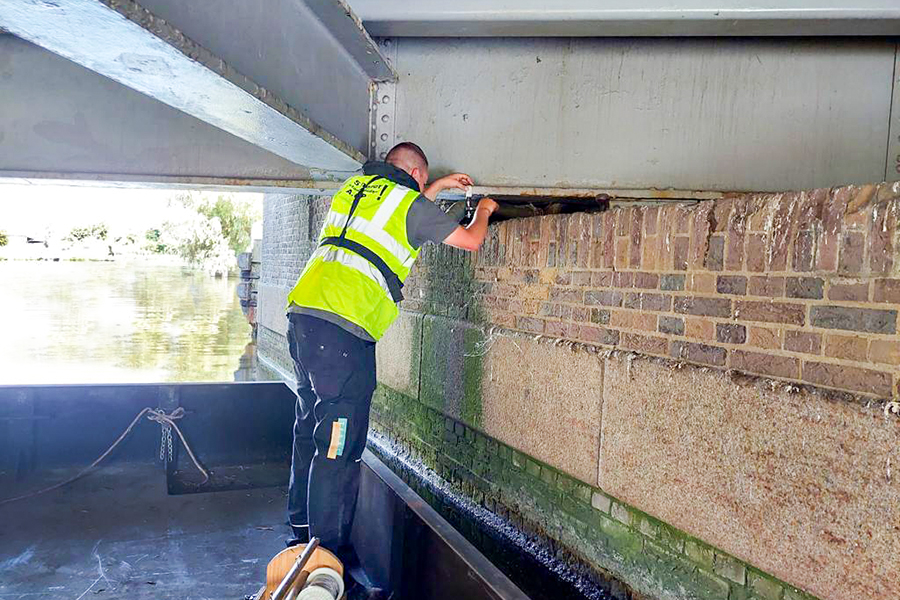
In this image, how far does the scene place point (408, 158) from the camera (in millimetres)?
3721

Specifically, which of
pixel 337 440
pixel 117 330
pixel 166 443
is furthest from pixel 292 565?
pixel 117 330

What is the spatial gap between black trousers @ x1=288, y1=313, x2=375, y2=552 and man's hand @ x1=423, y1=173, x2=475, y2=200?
1083mm

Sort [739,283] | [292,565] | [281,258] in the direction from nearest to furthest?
1. [739,283]
2. [292,565]
3. [281,258]

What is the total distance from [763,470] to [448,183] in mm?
2339

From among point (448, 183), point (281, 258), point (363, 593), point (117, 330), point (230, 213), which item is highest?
point (230, 213)

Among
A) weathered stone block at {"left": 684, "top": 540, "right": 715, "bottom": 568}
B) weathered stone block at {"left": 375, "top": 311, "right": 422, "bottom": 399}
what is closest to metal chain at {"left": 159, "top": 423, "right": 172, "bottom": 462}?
weathered stone block at {"left": 375, "top": 311, "right": 422, "bottom": 399}

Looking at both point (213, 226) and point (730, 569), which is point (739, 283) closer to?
point (730, 569)

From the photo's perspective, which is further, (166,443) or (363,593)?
(166,443)

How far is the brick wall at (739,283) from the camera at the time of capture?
82.8 inches

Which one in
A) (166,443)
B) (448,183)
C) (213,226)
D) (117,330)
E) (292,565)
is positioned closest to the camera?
(292,565)

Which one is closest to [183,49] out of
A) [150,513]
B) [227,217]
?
[150,513]

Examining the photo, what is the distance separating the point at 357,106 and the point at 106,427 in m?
3.35

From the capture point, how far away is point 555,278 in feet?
12.3

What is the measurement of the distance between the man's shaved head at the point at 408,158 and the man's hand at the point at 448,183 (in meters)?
0.16
